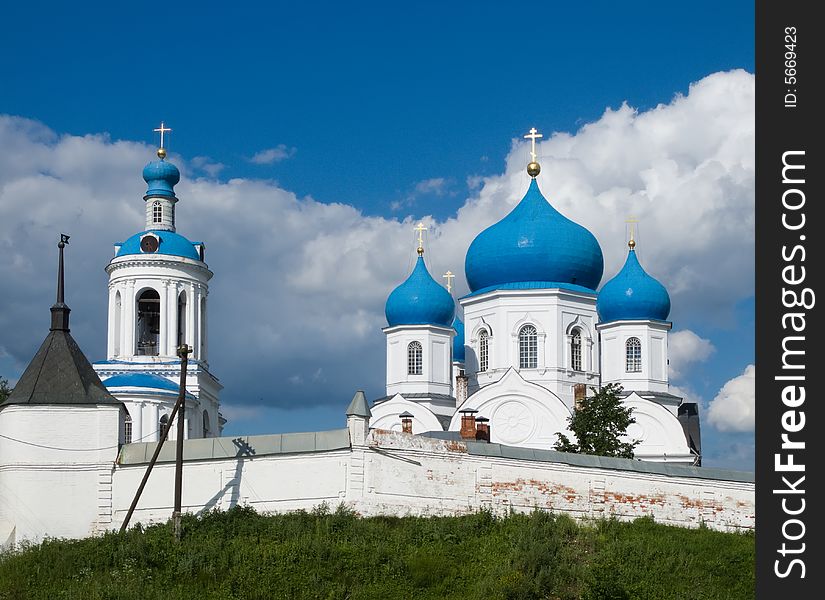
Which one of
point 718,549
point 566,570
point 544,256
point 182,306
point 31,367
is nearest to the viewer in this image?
point 566,570

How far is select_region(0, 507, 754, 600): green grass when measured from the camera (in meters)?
16.5

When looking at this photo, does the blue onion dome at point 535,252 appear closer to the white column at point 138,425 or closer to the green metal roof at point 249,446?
the white column at point 138,425

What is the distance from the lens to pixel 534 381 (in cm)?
3181

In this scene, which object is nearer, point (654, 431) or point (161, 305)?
point (161, 305)

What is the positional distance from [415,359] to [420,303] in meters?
1.48

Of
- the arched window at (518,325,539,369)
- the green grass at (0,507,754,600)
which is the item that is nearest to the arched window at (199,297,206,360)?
the arched window at (518,325,539,369)

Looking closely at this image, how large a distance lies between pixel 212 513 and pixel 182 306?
12.1m

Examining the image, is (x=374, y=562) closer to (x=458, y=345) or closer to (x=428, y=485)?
(x=428, y=485)

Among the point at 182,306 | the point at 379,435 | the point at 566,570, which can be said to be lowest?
the point at 566,570

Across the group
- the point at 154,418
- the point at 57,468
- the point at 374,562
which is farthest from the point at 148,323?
the point at 374,562

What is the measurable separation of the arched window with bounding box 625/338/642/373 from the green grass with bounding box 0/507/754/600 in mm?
14097

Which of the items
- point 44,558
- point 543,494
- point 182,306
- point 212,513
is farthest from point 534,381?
point 44,558

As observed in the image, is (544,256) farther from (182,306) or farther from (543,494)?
(543,494)

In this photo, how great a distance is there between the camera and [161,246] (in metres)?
29.9
